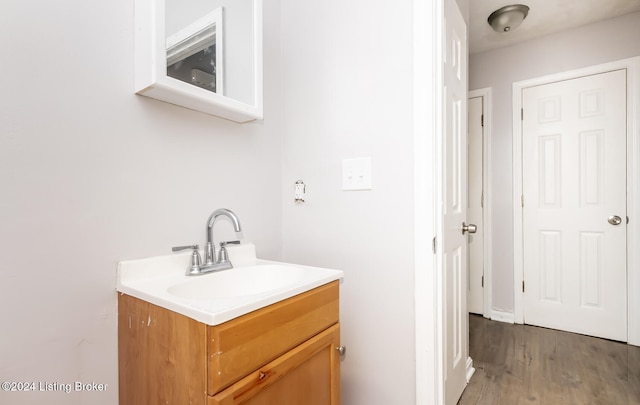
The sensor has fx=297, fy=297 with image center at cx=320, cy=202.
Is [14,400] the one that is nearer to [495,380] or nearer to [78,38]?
[78,38]

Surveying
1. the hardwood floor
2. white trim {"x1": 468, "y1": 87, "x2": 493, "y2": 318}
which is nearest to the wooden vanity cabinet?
the hardwood floor

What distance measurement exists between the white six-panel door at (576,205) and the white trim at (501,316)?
13cm

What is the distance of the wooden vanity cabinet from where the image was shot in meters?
0.63

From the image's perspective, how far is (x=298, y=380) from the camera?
0.82 m

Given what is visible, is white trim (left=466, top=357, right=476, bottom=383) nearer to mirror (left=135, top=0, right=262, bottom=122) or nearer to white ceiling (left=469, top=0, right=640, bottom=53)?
mirror (left=135, top=0, right=262, bottom=122)

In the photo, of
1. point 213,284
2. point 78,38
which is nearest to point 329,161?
point 213,284

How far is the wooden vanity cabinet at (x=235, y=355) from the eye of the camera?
0.63 meters

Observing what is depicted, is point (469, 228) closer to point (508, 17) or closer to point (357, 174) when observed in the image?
point (357, 174)

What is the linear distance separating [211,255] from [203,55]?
2.28 feet

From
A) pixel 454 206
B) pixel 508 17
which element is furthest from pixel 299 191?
pixel 508 17

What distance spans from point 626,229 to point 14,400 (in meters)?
3.31

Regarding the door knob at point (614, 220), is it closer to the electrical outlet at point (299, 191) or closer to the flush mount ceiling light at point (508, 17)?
the flush mount ceiling light at point (508, 17)

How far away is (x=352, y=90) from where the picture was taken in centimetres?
124

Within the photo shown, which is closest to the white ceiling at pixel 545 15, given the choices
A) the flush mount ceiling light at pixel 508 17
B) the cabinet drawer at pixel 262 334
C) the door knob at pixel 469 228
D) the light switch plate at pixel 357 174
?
the flush mount ceiling light at pixel 508 17
